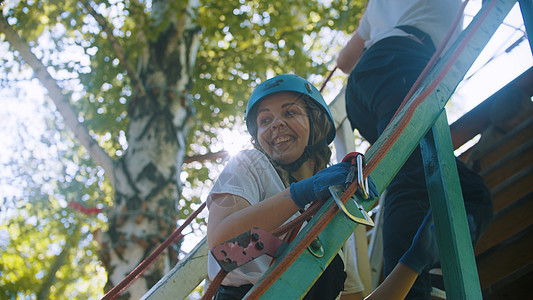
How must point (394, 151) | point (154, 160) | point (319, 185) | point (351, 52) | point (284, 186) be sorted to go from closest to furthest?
point (319, 185), point (394, 151), point (284, 186), point (351, 52), point (154, 160)

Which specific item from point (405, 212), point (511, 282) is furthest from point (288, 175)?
point (511, 282)

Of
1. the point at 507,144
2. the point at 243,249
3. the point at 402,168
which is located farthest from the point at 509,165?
the point at 243,249

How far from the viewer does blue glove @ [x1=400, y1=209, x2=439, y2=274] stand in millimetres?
1802

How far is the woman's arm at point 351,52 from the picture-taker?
2807 millimetres

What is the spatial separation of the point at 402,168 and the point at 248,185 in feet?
2.75

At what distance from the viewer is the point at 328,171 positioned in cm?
133

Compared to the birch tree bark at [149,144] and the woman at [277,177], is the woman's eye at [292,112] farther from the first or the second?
the birch tree bark at [149,144]

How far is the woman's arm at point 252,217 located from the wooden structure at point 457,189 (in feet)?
0.49

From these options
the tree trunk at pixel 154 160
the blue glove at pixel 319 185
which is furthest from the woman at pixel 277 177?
the tree trunk at pixel 154 160

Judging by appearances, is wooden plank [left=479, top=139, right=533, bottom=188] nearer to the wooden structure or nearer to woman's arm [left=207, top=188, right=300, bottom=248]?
the wooden structure

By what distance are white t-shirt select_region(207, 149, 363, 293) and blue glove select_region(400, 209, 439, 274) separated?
22.9 inches

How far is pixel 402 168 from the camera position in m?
2.08

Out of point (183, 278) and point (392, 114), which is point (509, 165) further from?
point (183, 278)

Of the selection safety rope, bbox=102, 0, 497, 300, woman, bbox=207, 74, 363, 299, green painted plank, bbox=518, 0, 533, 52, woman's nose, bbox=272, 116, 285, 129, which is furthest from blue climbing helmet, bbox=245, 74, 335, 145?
green painted plank, bbox=518, 0, 533, 52
